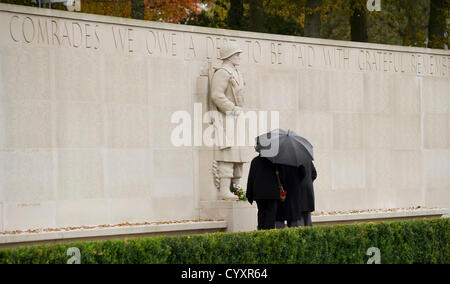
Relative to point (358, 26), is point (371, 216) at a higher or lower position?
lower

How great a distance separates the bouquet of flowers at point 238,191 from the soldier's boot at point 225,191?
0.08 meters

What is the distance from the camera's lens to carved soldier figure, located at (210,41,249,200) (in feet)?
43.0

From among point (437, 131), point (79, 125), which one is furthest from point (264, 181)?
point (437, 131)

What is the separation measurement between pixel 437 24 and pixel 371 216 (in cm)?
774

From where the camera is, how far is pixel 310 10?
1936 cm

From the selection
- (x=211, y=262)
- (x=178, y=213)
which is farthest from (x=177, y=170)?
(x=211, y=262)

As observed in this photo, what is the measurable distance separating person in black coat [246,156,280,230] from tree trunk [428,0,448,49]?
10.2 m

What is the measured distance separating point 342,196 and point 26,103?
6713mm

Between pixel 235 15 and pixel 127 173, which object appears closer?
pixel 127 173

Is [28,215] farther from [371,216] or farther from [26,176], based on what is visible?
[371,216]

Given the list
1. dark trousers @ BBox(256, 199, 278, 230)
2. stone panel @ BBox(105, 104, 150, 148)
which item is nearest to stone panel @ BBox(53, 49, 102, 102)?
stone panel @ BBox(105, 104, 150, 148)

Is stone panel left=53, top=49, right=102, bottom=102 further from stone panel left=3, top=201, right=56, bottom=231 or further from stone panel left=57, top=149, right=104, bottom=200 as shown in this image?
stone panel left=3, top=201, right=56, bottom=231

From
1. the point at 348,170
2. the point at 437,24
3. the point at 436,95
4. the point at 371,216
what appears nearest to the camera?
the point at 371,216

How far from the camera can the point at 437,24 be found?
66.4 feet
